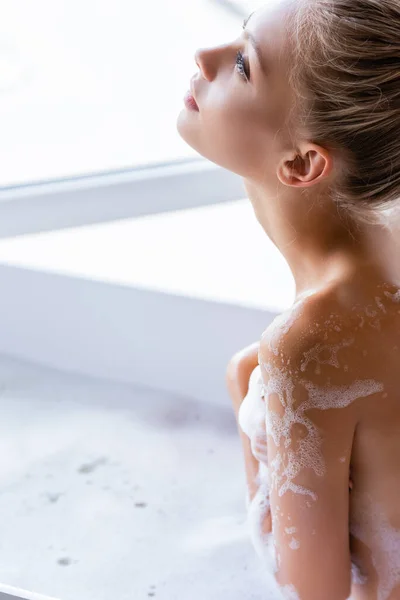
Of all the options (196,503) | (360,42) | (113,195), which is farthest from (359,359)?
(113,195)

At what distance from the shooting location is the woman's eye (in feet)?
3.04

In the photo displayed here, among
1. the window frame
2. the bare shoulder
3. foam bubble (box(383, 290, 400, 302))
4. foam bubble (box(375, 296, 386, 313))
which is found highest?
the window frame

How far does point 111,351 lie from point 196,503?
0.42m

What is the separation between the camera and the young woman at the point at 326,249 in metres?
0.85

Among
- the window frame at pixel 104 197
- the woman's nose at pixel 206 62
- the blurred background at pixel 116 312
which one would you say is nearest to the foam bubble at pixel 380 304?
the woman's nose at pixel 206 62

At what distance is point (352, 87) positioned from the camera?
836 mm

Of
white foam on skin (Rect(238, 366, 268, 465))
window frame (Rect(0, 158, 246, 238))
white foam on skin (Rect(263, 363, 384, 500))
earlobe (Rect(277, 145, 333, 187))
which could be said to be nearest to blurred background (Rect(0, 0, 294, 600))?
window frame (Rect(0, 158, 246, 238))

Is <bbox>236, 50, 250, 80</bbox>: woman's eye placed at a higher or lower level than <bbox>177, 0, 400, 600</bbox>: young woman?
higher

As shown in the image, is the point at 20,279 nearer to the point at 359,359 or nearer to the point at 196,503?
the point at 196,503

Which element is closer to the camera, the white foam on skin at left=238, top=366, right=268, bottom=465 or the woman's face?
the woman's face

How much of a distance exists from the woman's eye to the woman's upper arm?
0.32 metres

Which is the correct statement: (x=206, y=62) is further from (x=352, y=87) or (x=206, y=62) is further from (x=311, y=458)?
(x=311, y=458)

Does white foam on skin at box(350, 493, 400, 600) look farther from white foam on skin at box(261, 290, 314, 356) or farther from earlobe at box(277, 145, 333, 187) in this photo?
earlobe at box(277, 145, 333, 187)

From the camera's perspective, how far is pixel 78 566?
4.56 feet
